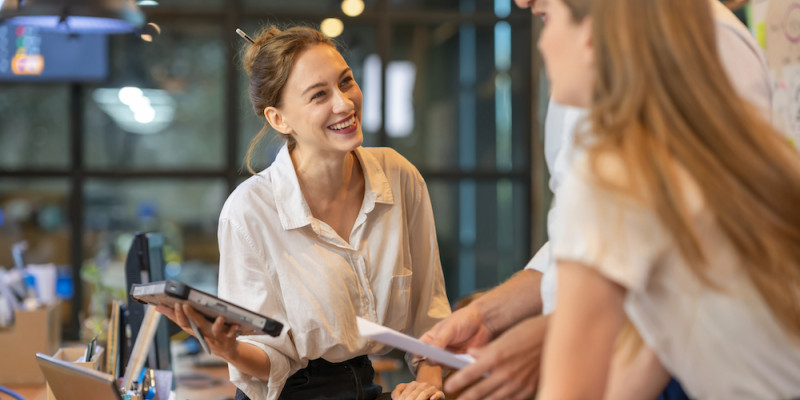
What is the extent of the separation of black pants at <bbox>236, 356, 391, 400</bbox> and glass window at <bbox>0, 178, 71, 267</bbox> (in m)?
4.17

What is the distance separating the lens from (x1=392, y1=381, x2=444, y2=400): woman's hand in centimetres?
190

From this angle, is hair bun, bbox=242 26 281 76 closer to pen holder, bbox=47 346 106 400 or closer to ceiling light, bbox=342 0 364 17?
pen holder, bbox=47 346 106 400

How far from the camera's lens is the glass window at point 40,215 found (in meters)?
5.70

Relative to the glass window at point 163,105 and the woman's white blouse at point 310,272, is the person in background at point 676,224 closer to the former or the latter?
the woman's white blouse at point 310,272

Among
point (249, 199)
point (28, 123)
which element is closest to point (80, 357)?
point (249, 199)

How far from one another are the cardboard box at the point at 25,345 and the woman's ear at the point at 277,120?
1.49 meters

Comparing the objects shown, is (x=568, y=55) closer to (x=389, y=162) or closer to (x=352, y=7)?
(x=389, y=162)

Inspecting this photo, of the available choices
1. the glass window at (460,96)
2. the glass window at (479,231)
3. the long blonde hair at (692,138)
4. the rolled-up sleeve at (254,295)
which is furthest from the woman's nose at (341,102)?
the glass window at (479,231)

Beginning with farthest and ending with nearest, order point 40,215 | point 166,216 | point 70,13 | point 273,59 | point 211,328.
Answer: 1. point 166,216
2. point 40,215
3. point 70,13
4. point 273,59
5. point 211,328

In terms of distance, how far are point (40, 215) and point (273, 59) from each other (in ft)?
13.8

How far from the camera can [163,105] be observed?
5.82m

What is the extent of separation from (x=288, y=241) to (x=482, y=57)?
170 inches

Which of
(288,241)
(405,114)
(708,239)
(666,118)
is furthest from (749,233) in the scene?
(405,114)

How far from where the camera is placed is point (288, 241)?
203cm
